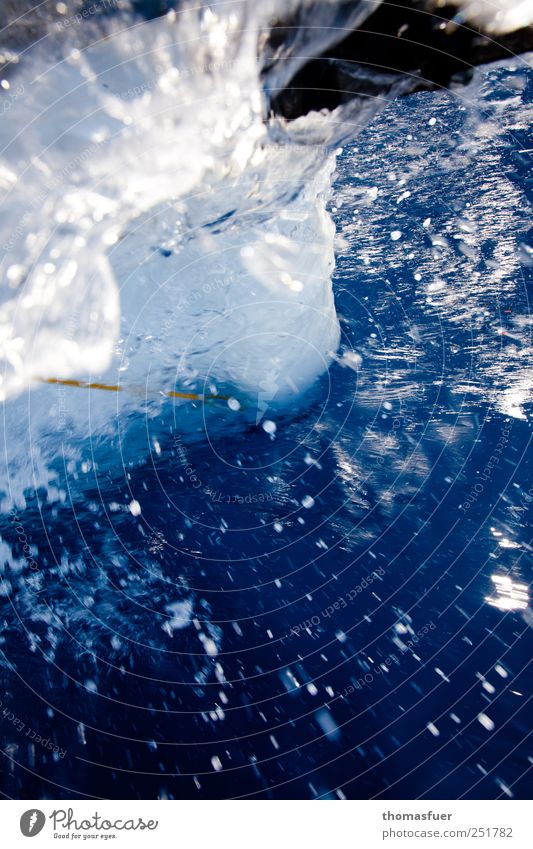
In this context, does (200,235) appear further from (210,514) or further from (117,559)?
(117,559)

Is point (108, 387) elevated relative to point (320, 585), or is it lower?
elevated

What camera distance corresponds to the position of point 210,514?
141 cm

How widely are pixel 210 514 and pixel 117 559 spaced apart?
0.30 meters

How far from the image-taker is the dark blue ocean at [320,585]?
86 centimetres

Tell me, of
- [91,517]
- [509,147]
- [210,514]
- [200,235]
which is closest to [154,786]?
[210,514]

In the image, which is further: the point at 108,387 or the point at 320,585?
the point at 108,387
